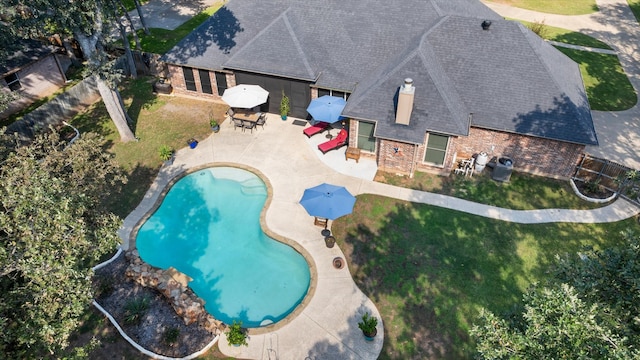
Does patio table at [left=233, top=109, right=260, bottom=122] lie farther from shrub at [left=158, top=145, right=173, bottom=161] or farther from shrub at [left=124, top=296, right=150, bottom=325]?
shrub at [left=124, top=296, right=150, bottom=325]

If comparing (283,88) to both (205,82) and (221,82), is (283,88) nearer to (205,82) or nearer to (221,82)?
(221,82)

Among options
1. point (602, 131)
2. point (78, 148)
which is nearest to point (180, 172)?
point (78, 148)

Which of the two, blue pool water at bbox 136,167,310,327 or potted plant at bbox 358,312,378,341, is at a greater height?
potted plant at bbox 358,312,378,341

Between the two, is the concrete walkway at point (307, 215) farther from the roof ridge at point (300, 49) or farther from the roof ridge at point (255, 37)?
the roof ridge at point (255, 37)

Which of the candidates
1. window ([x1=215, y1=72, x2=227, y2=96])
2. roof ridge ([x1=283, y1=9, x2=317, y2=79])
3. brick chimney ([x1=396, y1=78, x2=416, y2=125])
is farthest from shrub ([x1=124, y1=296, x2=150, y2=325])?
window ([x1=215, y1=72, x2=227, y2=96])

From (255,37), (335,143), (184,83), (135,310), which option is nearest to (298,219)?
(335,143)

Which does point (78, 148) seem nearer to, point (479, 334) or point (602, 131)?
point (479, 334)
